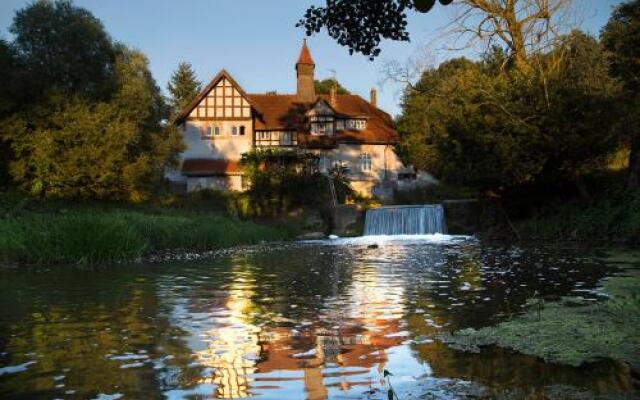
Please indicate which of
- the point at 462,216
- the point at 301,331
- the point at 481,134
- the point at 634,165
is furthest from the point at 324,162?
the point at 301,331

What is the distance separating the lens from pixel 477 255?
23094 millimetres

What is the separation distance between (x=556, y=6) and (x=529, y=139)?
20.2 feet

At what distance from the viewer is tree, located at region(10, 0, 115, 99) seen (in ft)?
123

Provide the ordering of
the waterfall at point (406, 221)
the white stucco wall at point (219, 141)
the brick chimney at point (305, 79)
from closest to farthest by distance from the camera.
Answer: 1. the waterfall at point (406, 221)
2. the white stucco wall at point (219, 141)
3. the brick chimney at point (305, 79)

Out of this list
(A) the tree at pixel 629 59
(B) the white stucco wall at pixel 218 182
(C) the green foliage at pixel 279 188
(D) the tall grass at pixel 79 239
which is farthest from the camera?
(B) the white stucco wall at pixel 218 182

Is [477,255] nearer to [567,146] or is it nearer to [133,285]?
[567,146]

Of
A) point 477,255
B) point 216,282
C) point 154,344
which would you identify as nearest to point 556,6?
point 477,255

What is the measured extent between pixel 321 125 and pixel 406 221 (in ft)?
70.5

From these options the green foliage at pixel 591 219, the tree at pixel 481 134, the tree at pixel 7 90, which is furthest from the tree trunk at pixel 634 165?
the tree at pixel 7 90

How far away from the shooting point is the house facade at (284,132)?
56969mm

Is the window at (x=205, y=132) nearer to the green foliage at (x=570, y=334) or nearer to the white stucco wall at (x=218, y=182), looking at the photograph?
the white stucco wall at (x=218, y=182)

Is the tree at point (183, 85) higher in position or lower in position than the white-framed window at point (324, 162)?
higher

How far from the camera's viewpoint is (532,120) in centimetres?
3098

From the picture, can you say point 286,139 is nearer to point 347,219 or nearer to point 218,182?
point 218,182
